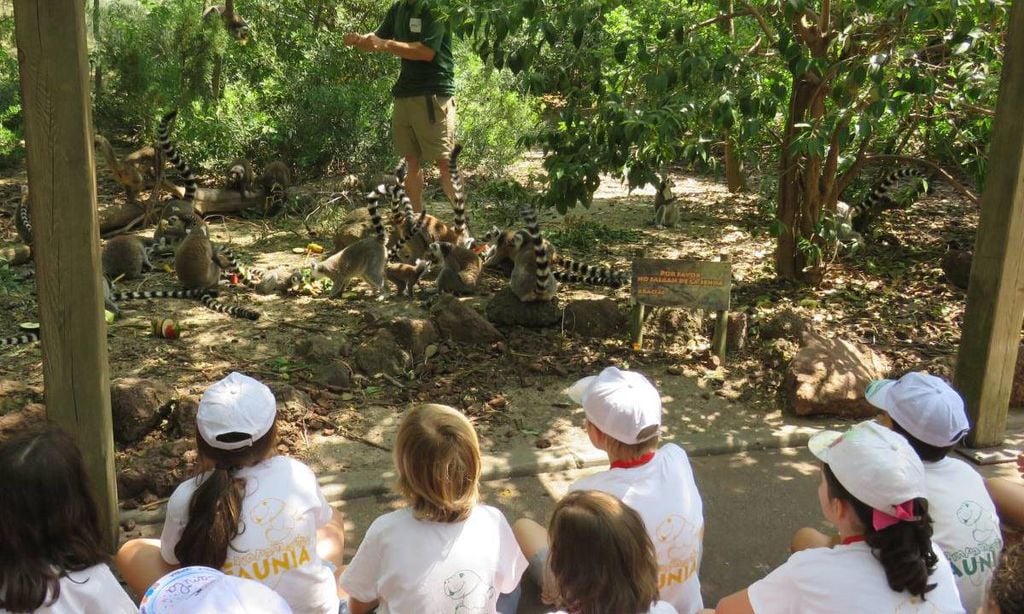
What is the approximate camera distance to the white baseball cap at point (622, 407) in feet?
8.21

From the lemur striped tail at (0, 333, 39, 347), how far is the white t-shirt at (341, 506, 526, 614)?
387 centimetres

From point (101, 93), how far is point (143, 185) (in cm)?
297

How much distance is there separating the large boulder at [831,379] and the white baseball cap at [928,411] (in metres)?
1.95

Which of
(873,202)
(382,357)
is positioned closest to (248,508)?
(382,357)

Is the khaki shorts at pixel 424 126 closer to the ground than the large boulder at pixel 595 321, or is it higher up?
higher up

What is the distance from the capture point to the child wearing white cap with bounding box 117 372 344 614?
2291mm

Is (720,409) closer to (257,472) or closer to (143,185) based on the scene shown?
(257,472)

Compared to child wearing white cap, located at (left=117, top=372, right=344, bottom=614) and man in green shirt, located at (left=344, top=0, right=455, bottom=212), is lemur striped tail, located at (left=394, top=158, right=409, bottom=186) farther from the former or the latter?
child wearing white cap, located at (left=117, top=372, right=344, bottom=614)

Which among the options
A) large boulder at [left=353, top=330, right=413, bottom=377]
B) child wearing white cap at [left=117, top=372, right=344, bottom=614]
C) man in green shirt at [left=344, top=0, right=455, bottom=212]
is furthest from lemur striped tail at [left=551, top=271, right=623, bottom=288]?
child wearing white cap at [left=117, top=372, right=344, bottom=614]

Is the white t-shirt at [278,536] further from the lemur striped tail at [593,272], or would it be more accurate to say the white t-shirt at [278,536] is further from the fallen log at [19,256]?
the fallen log at [19,256]

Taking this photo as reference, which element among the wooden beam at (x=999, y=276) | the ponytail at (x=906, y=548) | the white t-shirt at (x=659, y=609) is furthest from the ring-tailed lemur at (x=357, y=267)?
the ponytail at (x=906, y=548)

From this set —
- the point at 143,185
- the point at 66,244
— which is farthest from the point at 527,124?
the point at 66,244

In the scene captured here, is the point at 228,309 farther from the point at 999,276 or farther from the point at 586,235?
the point at 999,276

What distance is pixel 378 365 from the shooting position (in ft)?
16.4
